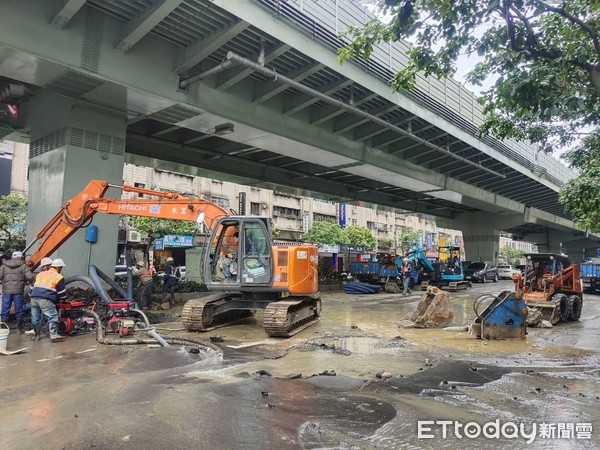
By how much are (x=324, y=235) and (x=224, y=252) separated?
3546 cm

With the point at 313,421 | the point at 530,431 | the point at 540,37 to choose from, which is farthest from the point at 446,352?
the point at 540,37

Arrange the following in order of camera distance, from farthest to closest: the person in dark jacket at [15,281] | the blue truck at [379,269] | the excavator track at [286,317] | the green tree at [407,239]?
the green tree at [407,239]
the blue truck at [379,269]
the person in dark jacket at [15,281]
the excavator track at [286,317]

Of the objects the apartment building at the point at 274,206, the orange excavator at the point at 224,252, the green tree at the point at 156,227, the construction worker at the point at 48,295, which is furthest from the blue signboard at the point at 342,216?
the construction worker at the point at 48,295

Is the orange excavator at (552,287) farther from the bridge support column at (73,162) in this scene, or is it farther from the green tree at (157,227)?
the green tree at (157,227)

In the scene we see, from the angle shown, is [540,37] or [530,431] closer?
[530,431]

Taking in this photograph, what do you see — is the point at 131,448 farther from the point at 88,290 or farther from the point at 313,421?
the point at 88,290

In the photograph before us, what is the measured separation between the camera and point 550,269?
14.4m

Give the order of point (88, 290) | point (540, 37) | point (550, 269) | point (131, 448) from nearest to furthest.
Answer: point (131, 448) → point (540, 37) → point (88, 290) → point (550, 269)

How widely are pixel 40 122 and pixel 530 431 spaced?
1352 cm

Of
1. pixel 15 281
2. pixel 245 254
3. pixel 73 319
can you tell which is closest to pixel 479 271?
pixel 245 254

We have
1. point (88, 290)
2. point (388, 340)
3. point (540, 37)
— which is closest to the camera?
point (540, 37)

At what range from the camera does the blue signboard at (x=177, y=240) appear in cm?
3479

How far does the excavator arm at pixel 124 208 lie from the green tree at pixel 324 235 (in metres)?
35.6

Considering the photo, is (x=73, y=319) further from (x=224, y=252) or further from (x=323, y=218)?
(x=323, y=218)
